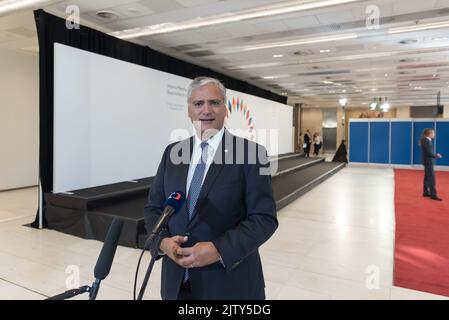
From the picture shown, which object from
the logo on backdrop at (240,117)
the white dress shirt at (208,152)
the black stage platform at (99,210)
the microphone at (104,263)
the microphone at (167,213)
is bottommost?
the black stage platform at (99,210)

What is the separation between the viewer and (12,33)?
6258 mm

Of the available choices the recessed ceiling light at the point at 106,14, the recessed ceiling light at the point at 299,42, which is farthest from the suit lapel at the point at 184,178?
the recessed ceiling light at the point at 299,42

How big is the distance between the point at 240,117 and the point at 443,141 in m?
8.43

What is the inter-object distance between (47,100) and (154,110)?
8.05 ft

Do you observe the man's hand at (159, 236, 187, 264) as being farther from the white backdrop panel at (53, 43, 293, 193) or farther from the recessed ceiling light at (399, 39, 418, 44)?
the recessed ceiling light at (399, 39, 418, 44)

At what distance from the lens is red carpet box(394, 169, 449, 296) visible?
314 cm

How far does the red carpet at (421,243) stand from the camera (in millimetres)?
3139

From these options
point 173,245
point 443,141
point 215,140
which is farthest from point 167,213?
point 443,141

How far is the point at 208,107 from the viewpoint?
4.26 ft

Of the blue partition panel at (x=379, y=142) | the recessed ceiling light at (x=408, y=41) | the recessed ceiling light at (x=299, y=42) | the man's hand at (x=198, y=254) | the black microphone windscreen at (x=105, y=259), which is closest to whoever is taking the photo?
the black microphone windscreen at (x=105, y=259)

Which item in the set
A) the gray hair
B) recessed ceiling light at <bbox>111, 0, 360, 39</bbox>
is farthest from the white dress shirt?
recessed ceiling light at <bbox>111, 0, 360, 39</bbox>

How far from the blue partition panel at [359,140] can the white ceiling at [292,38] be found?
3.00 m

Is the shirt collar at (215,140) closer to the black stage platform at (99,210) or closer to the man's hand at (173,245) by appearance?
the man's hand at (173,245)

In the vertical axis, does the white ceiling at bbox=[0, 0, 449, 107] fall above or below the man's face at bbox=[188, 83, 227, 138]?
above
